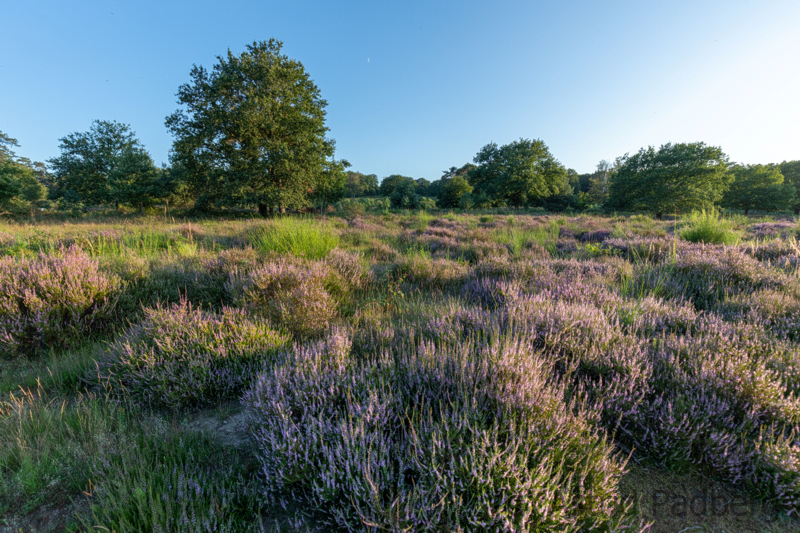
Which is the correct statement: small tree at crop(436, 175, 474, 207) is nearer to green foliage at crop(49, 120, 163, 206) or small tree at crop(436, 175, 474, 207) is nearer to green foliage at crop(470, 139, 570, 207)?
green foliage at crop(470, 139, 570, 207)

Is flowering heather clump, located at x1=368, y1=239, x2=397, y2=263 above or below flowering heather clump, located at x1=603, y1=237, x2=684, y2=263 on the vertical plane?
below

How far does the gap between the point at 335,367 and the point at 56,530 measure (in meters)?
1.48

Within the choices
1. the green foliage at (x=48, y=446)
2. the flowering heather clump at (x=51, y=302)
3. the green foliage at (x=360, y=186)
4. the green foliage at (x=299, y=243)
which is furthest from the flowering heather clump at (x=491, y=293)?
the green foliage at (x=360, y=186)

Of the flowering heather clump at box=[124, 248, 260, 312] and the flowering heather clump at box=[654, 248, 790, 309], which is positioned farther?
the flowering heather clump at box=[654, 248, 790, 309]

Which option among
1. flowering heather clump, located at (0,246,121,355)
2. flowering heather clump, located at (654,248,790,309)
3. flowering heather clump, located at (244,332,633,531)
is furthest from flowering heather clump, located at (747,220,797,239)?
flowering heather clump, located at (0,246,121,355)

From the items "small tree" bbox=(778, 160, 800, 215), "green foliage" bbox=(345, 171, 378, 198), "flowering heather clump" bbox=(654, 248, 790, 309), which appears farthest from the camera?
"green foliage" bbox=(345, 171, 378, 198)

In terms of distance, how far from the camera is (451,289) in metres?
4.63

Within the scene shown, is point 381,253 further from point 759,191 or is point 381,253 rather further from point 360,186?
point 360,186

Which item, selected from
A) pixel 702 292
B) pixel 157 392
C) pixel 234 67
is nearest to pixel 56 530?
pixel 157 392

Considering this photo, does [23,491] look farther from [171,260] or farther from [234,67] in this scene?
[234,67]

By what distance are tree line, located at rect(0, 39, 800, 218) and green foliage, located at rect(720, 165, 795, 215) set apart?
0.13m

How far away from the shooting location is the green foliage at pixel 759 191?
1403 inches

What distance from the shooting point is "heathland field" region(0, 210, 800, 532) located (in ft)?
4.31

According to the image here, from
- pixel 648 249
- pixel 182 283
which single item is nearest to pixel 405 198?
pixel 648 249
